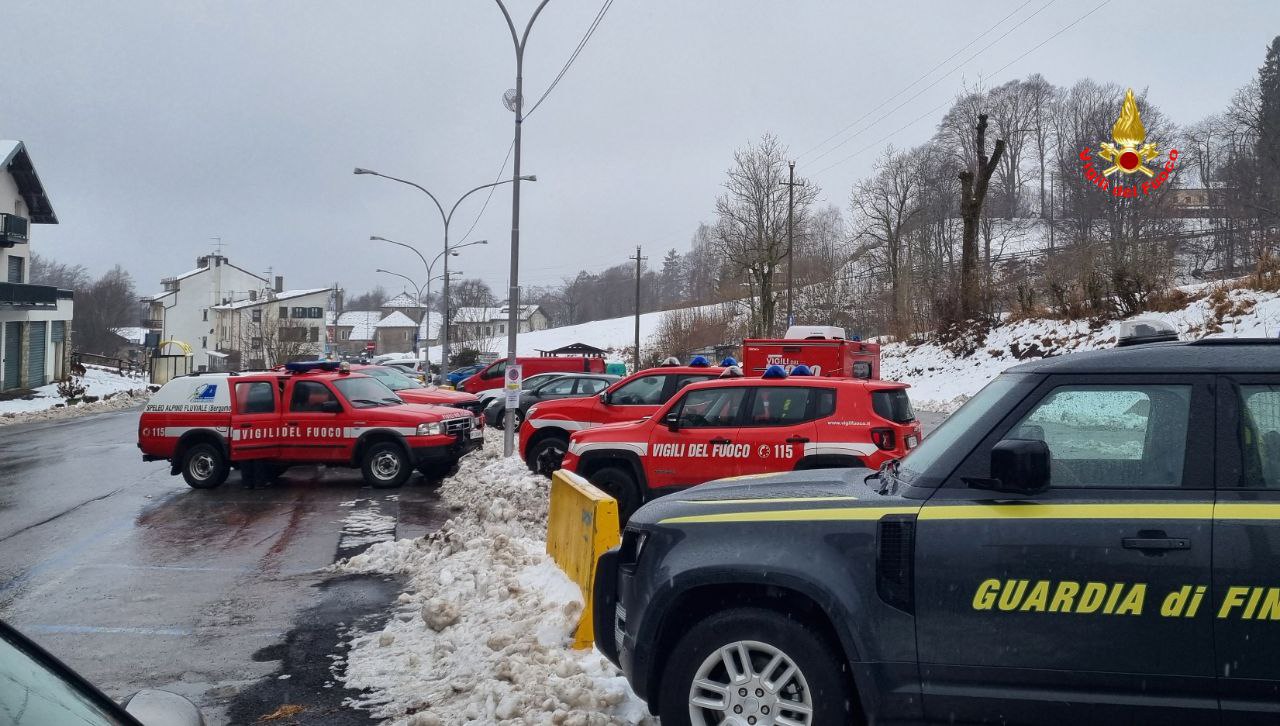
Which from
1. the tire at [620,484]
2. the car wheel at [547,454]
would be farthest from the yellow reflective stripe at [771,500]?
the car wheel at [547,454]

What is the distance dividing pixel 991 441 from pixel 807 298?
1984 inches

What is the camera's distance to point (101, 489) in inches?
614

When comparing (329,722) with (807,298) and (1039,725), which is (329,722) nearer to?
(1039,725)

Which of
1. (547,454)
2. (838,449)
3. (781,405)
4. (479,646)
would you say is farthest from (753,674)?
(547,454)

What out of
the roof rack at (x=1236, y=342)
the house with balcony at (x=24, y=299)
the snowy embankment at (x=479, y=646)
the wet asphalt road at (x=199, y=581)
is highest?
the house with balcony at (x=24, y=299)

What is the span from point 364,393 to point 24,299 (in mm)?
39071

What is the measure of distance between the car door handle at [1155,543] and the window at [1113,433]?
24 cm

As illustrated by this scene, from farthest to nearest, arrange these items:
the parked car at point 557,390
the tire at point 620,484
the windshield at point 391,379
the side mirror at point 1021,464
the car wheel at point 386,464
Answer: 1. the windshield at point 391,379
2. the parked car at point 557,390
3. the car wheel at point 386,464
4. the tire at point 620,484
5. the side mirror at point 1021,464

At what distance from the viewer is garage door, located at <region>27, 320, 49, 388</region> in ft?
160

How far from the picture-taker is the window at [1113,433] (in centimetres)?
380

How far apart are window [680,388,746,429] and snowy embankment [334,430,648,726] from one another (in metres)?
2.42

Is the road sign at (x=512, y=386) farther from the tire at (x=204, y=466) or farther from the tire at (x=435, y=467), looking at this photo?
the tire at (x=204, y=466)

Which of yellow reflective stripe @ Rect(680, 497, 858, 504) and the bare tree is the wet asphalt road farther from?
the bare tree

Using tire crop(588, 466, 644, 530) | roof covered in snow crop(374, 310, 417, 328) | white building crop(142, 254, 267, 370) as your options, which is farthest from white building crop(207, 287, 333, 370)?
tire crop(588, 466, 644, 530)
